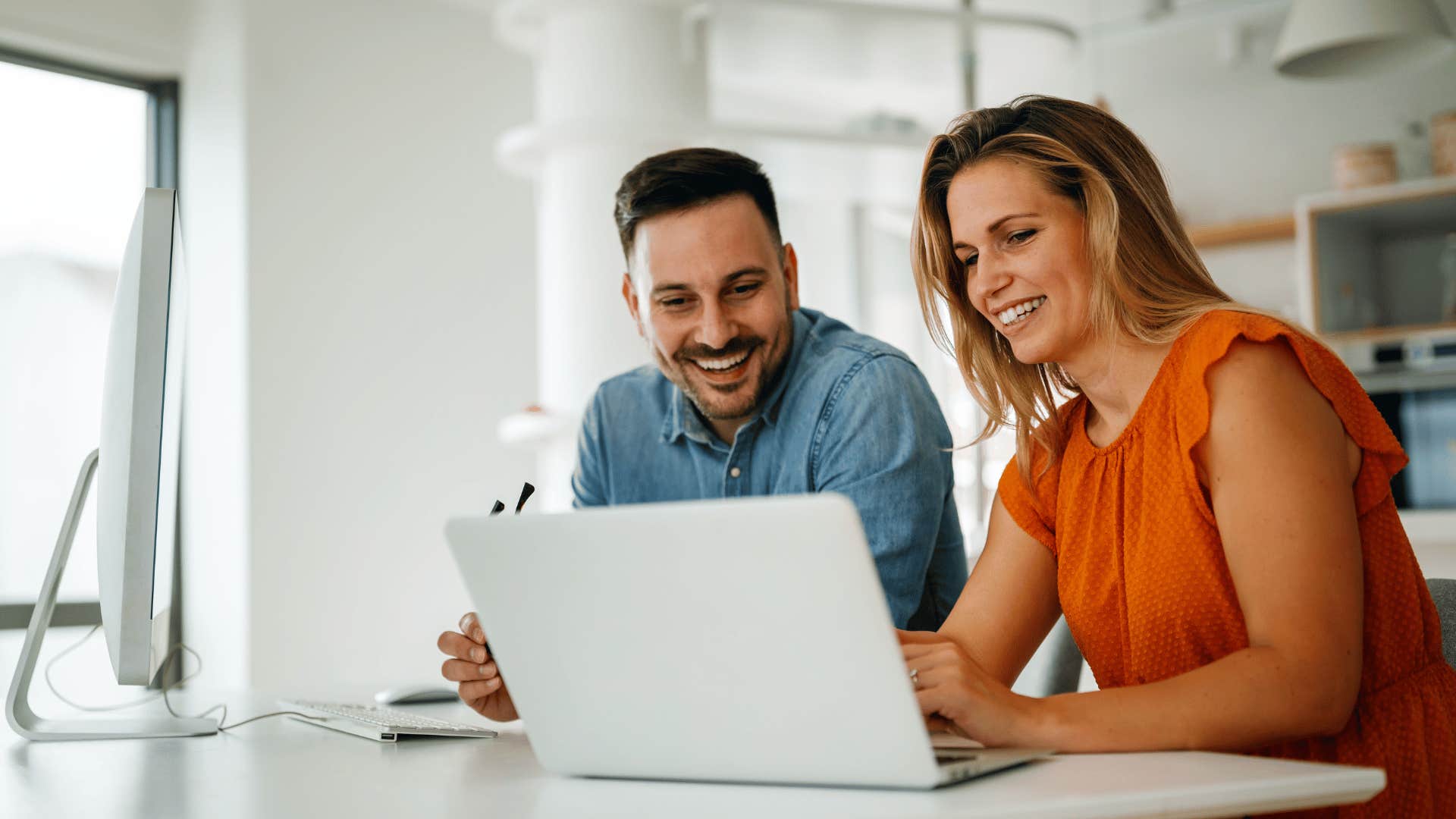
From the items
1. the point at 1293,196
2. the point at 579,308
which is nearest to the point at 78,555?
the point at 579,308

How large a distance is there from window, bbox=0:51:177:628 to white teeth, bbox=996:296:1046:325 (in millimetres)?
3243

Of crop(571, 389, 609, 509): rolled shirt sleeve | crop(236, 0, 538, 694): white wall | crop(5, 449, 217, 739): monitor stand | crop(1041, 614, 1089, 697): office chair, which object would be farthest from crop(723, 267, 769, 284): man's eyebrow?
crop(236, 0, 538, 694): white wall

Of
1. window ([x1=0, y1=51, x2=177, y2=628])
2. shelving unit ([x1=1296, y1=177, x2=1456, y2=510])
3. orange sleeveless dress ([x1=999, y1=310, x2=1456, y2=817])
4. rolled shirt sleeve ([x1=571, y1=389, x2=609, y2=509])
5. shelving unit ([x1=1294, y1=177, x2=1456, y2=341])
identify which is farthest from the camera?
shelving unit ([x1=1294, y1=177, x2=1456, y2=341])

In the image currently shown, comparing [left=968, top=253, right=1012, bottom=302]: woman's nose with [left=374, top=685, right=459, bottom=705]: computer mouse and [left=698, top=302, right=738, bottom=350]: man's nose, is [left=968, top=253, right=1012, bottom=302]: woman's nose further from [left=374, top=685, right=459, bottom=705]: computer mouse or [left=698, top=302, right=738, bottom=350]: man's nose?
[left=374, top=685, right=459, bottom=705]: computer mouse

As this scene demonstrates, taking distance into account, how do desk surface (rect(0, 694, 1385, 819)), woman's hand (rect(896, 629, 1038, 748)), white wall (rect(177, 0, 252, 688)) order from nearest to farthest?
desk surface (rect(0, 694, 1385, 819)), woman's hand (rect(896, 629, 1038, 748)), white wall (rect(177, 0, 252, 688))

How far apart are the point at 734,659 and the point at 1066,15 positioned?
16.2 feet

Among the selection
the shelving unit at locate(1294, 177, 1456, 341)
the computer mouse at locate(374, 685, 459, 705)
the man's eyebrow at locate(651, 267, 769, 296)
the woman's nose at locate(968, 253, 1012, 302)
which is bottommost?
the computer mouse at locate(374, 685, 459, 705)

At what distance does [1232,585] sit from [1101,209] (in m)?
0.40

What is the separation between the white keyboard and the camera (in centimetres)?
128

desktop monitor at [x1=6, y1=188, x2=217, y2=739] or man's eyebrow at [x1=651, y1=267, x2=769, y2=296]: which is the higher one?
man's eyebrow at [x1=651, y1=267, x2=769, y2=296]

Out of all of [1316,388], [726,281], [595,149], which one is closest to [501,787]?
[1316,388]

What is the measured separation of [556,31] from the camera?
3.51 meters

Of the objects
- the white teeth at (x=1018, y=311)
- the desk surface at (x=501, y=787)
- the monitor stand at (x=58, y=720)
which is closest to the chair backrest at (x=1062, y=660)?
the white teeth at (x=1018, y=311)

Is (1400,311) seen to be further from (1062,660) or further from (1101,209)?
(1101,209)
